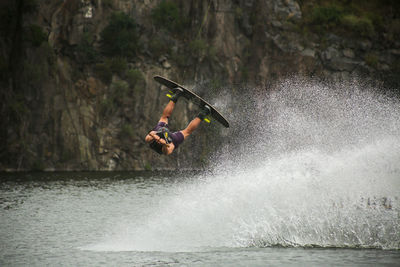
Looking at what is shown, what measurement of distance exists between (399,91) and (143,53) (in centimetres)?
2829

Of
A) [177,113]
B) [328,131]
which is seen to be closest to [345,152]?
[328,131]

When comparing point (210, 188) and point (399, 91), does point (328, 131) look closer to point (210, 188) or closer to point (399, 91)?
point (399, 91)

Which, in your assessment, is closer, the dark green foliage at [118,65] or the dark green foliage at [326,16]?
the dark green foliage at [118,65]

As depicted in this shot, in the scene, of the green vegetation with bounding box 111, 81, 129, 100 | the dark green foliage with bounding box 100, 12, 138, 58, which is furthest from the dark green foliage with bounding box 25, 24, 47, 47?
the green vegetation with bounding box 111, 81, 129, 100

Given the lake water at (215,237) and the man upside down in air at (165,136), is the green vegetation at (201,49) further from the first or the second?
the man upside down in air at (165,136)

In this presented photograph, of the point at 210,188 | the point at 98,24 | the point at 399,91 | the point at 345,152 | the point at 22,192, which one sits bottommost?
the point at 22,192

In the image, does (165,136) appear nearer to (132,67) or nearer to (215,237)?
(215,237)

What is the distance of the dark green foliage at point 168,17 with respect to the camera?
181ft

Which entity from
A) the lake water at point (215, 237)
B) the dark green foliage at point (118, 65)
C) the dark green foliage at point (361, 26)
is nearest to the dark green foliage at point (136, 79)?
the dark green foliage at point (118, 65)

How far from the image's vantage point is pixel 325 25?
57.7 meters

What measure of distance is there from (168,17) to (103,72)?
32.2ft

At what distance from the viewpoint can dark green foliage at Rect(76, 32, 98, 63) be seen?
171 feet

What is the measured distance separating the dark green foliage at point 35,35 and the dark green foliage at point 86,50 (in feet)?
17.6

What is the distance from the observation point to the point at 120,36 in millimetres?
52812
